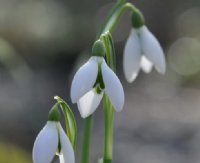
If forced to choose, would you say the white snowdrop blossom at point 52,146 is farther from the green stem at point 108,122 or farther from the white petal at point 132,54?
the white petal at point 132,54

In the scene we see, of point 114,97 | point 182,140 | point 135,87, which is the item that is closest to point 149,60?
point 114,97

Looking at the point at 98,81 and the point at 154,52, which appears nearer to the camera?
the point at 98,81

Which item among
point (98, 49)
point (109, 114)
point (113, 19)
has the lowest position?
point (109, 114)

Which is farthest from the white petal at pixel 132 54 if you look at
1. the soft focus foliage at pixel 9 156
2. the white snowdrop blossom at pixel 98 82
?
the soft focus foliage at pixel 9 156

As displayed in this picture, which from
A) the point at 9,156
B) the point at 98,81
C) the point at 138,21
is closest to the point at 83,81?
the point at 98,81

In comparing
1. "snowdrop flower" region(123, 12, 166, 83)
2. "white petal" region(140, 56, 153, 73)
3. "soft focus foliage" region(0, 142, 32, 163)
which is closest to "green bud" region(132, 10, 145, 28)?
"snowdrop flower" region(123, 12, 166, 83)

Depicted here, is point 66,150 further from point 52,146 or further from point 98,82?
point 98,82
